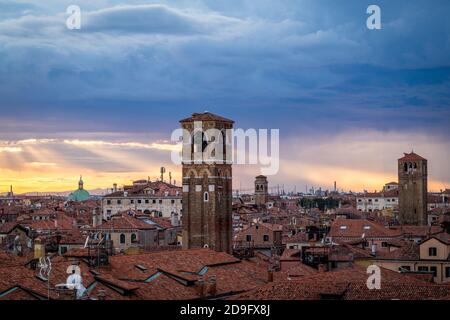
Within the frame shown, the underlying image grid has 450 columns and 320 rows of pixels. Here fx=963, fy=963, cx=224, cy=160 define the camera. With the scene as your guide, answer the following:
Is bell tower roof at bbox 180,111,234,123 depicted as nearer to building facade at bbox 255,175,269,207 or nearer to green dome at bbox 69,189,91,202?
building facade at bbox 255,175,269,207

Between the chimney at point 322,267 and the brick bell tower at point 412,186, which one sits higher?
the brick bell tower at point 412,186

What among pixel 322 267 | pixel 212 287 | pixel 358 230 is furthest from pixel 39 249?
pixel 358 230

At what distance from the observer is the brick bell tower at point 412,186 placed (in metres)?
73.3

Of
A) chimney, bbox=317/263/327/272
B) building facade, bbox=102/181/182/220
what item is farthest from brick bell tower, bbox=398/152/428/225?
chimney, bbox=317/263/327/272

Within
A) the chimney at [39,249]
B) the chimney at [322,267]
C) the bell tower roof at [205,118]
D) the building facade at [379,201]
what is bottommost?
the chimney at [322,267]

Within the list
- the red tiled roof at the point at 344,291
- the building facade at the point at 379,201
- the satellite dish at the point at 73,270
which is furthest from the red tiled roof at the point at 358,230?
the building facade at the point at 379,201

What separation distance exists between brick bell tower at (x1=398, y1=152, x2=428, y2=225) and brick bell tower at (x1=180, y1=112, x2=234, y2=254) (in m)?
36.3

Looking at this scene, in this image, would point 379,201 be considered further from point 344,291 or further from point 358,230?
point 344,291

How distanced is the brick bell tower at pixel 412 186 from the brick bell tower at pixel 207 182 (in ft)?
119

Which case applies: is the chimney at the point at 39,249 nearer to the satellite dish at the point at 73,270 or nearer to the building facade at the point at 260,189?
the satellite dish at the point at 73,270

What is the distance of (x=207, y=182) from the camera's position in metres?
38.2
